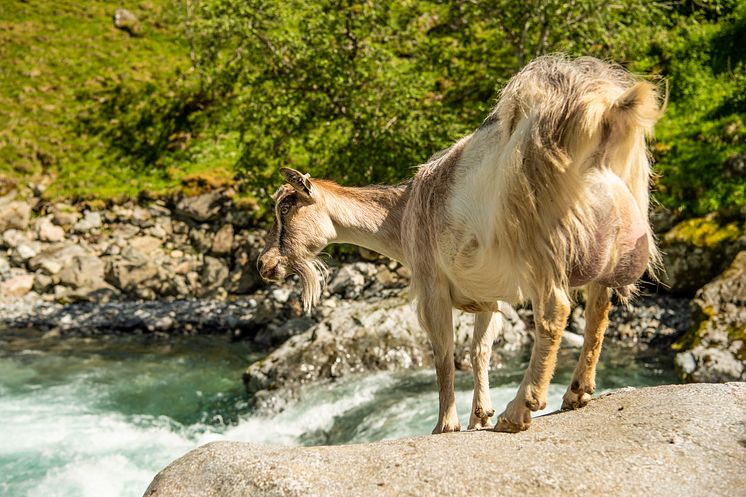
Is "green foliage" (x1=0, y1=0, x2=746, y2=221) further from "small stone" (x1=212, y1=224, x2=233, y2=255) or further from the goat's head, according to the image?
the goat's head

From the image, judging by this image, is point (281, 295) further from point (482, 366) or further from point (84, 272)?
point (482, 366)

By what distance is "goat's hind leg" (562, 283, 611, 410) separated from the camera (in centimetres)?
627

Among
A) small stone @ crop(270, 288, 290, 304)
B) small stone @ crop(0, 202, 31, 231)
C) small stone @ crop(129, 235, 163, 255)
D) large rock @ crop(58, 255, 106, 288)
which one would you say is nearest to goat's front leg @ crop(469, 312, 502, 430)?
small stone @ crop(270, 288, 290, 304)

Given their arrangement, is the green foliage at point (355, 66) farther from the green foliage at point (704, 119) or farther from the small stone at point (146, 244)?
the small stone at point (146, 244)

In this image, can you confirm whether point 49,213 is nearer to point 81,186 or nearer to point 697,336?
point 81,186

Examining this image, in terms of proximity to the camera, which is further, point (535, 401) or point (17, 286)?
point (17, 286)

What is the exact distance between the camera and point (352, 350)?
13.6 meters

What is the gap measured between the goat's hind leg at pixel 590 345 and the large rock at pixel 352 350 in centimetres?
717

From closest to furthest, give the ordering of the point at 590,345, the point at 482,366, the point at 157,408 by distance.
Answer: the point at 590,345
the point at 482,366
the point at 157,408

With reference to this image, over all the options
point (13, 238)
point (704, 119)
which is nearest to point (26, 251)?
point (13, 238)

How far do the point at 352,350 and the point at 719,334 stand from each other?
20.7 feet

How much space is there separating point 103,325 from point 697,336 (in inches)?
548

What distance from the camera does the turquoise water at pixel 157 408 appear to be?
32.0 ft

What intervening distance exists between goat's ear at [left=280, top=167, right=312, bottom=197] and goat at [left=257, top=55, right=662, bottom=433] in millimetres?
1226
